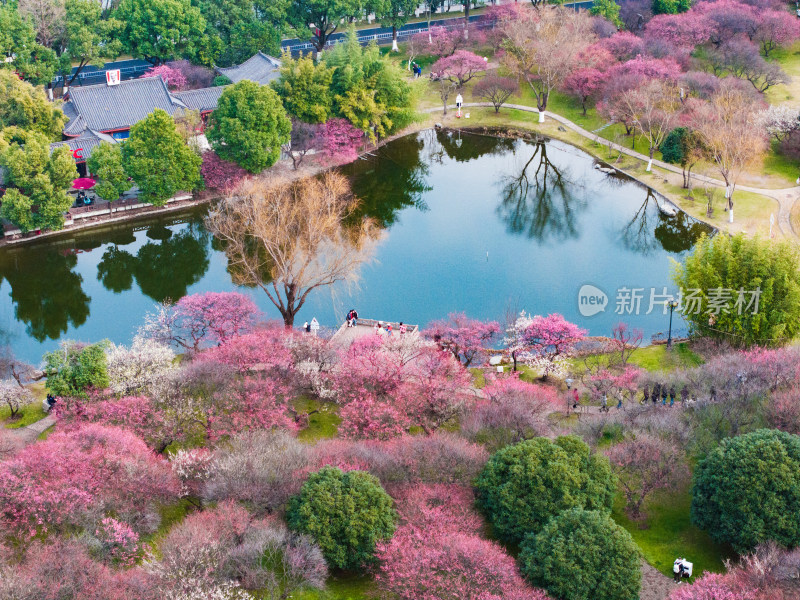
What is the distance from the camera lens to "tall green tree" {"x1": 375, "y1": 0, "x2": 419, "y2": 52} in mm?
80438

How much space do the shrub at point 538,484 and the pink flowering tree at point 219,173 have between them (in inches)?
1304

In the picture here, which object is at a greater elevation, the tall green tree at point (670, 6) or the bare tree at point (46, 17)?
the bare tree at point (46, 17)

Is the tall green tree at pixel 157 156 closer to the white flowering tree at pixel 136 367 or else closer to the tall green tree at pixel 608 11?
the white flowering tree at pixel 136 367

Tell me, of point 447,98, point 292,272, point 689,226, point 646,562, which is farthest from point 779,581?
point 447,98

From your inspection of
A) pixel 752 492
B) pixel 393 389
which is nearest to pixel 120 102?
pixel 393 389

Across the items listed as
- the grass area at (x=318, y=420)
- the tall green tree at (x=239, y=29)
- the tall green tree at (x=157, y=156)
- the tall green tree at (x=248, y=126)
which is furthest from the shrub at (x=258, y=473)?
the tall green tree at (x=239, y=29)

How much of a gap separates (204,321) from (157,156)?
17134mm

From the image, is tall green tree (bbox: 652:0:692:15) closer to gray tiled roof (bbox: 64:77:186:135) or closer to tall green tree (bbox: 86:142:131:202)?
gray tiled roof (bbox: 64:77:186:135)

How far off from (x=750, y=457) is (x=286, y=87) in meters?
42.2

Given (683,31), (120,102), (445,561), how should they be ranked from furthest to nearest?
(683,31)
(120,102)
(445,561)

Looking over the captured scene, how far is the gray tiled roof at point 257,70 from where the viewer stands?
7178 centimetres

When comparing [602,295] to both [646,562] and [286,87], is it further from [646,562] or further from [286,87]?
[286,87]

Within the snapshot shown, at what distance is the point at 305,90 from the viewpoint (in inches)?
2569

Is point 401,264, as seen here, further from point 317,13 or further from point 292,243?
point 317,13
